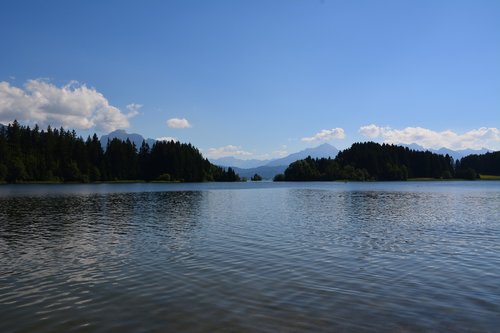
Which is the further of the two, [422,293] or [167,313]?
[422,293]

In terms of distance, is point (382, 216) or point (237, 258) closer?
point (237, 258)

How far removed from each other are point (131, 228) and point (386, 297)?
114 feet

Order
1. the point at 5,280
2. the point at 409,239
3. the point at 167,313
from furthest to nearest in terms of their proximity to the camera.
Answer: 1. the point at 409,239
2. the point at 5,280
3. the point at 167,313

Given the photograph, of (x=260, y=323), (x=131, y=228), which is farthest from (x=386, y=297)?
(x=131, y=228)

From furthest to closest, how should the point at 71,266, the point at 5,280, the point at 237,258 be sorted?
1. the point at 237,258
2. the point at 71,266
3. the point at 5,280

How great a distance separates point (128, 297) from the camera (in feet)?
65.6

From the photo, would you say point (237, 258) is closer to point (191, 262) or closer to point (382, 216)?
point (191, 262)

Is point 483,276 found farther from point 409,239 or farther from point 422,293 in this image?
point 409,239

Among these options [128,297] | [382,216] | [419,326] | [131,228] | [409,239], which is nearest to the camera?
[419,326]

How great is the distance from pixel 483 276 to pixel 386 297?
8.85 m

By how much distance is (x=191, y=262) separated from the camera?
28562 mm

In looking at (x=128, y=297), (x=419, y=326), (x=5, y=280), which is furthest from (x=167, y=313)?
(x=5, y=280)

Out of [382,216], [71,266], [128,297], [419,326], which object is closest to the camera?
[419,326]

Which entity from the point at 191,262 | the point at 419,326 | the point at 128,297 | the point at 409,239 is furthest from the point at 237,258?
the point at 409,239
